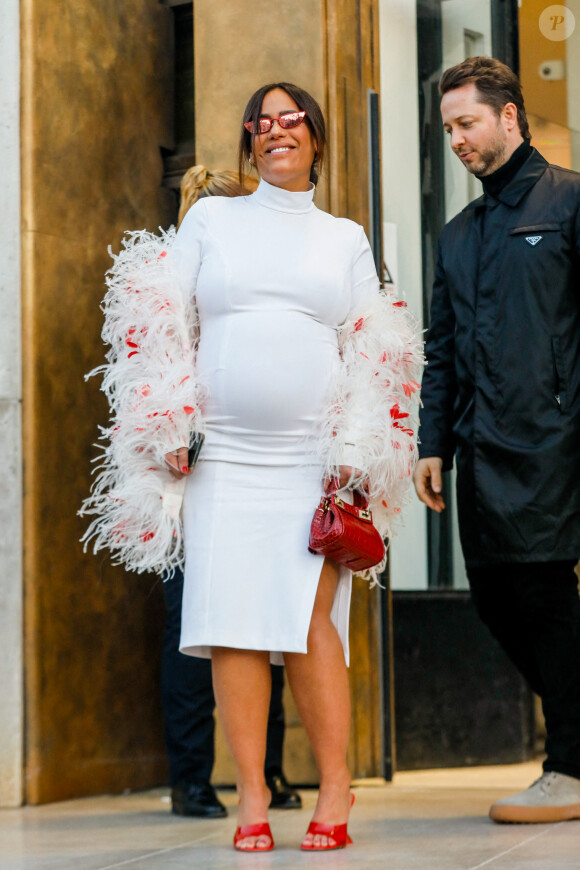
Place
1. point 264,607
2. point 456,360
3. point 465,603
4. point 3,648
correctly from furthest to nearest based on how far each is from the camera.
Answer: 1. point 465,603
2. point 3,648
3. point 456,360
4. point 264,607

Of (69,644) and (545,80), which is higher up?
(545,80)

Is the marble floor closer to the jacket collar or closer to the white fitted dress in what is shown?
the white fitted dress

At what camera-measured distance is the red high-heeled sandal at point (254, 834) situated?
3.14 m

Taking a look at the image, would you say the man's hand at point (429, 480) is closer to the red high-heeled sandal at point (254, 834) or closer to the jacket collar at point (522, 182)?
the jacket collar at point (522, 182)

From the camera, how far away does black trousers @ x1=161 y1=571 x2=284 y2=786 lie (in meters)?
3.84

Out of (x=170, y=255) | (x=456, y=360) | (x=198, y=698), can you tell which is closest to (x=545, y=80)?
(x=456, y=360)

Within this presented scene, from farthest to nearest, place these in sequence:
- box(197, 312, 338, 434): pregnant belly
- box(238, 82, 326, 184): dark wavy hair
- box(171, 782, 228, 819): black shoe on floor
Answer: box(171, 782, 228, 819): black shoe on floor, box(238, 82, 326, 184): dark wavy hair, box(197, 312, 338, 434): pregnant belly

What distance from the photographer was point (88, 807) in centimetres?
414

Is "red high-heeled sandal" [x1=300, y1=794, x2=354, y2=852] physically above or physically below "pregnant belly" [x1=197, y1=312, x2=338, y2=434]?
below

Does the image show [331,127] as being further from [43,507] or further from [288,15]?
[43,507]

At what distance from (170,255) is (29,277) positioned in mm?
1008

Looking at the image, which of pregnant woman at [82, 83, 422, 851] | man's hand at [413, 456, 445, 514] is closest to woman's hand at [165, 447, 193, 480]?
pregnant woman at [82, 83, 422, 851]

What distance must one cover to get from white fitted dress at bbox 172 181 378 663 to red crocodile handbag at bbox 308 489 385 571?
71 mm

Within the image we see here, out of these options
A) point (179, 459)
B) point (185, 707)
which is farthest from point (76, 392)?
point (179, 459)
